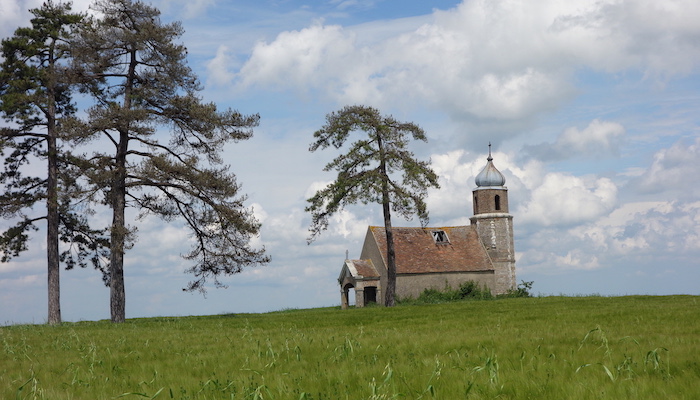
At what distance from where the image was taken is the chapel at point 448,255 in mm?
48500

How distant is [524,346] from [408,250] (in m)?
39.7

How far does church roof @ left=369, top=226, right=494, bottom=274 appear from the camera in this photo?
49.0 metres

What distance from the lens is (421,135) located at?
1495 inches

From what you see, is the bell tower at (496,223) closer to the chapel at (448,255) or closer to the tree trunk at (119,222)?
the chapel at (448,255)

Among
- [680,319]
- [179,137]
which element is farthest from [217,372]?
[179,137]

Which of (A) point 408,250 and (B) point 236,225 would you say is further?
(A) point 408,250

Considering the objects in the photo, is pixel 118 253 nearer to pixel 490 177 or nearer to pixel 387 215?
pixel 387 215

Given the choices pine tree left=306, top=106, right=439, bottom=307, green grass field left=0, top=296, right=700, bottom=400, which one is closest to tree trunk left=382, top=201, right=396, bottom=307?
pine tree left=306, top=106, right=439, bottom=307

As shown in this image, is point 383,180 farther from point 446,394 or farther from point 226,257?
point 446,394

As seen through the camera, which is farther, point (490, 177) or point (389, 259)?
point (490, 177)

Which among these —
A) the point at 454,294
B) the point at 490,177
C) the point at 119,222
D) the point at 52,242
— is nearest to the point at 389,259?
the point at 454,294

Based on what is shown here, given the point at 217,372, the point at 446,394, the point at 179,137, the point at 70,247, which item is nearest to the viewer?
the point at 446,394

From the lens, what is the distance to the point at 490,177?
56.5 m

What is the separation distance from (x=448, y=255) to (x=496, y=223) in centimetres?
638
